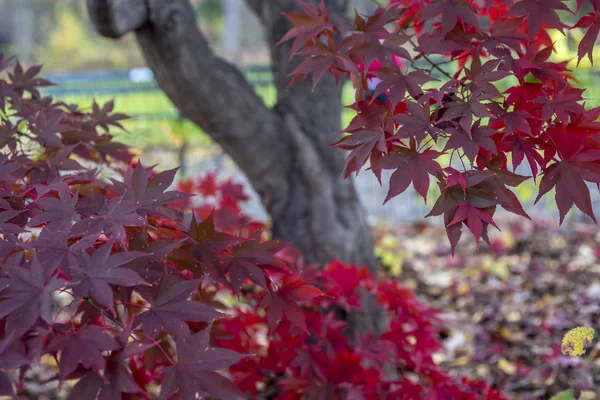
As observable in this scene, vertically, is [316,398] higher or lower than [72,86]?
lower

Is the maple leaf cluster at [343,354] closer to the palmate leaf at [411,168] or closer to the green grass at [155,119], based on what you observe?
the palmate leaf at [411,168]

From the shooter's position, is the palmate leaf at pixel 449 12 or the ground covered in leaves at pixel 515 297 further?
the ground covered in leaves at pixel 515 297

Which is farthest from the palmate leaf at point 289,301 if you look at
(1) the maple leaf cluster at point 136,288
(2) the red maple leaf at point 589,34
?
(2) the red maple leaf at point 589,34

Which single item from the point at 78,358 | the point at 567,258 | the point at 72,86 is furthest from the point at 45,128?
the point at 72,86

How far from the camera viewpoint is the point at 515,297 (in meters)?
3.12

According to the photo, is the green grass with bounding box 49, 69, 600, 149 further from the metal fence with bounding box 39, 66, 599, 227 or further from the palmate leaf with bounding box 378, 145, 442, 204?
the palmate leaf with bounding box 378, 145, 442, 204

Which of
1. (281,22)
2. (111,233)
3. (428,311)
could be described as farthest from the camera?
(281,22)

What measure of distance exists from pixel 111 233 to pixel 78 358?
8.9 inches

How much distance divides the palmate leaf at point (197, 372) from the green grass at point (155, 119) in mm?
3766

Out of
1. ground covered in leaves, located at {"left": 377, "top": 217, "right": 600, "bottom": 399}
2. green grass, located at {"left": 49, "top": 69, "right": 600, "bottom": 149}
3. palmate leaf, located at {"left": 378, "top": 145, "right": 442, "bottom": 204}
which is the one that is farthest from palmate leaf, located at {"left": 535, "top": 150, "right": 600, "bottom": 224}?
green grass, located at {"left": 49, "top": 69, "right": 600, "bottom": 149}

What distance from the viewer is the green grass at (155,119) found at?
5.02 metres

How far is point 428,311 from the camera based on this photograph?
195cm

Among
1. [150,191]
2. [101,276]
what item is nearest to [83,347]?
[101,276]

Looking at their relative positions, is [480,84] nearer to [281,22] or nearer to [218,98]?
[218,98]
